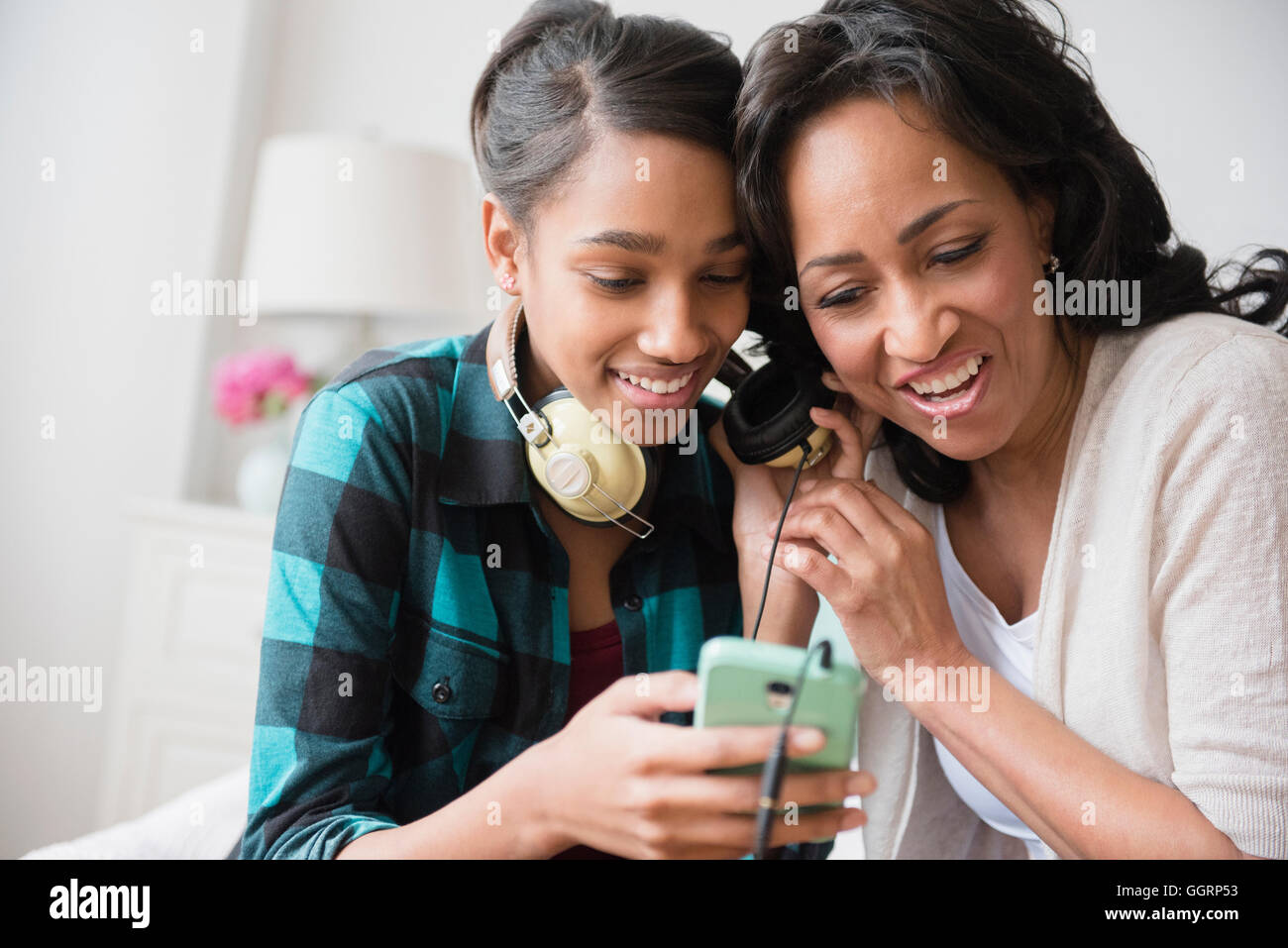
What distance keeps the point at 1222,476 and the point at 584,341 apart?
1.75 feet

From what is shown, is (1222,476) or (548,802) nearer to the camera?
(548,802)

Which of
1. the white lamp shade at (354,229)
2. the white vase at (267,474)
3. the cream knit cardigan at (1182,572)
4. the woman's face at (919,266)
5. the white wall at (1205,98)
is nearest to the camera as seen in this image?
the cream knit cardigan at (1182,572)

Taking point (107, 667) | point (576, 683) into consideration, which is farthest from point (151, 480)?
point (576, 683)

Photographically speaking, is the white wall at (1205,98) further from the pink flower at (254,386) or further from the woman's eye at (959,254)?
the pink flower at (254,386)

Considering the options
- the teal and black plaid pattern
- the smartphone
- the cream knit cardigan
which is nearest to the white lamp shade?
the teal and black plaid pattern

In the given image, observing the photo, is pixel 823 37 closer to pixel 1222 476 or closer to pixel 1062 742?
pixel 1222 476

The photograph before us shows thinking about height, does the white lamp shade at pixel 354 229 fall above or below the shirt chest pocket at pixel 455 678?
above

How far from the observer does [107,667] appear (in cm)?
232

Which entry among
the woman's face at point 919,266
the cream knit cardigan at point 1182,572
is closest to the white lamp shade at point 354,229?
the woman's face at point 919,266

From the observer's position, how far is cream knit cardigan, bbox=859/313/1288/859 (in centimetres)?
74

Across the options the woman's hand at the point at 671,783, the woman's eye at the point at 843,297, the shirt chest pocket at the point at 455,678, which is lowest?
the woman's hand at the point at 671,783

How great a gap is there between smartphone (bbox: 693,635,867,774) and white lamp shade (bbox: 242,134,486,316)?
1.62m

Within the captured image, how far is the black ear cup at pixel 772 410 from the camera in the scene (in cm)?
100
